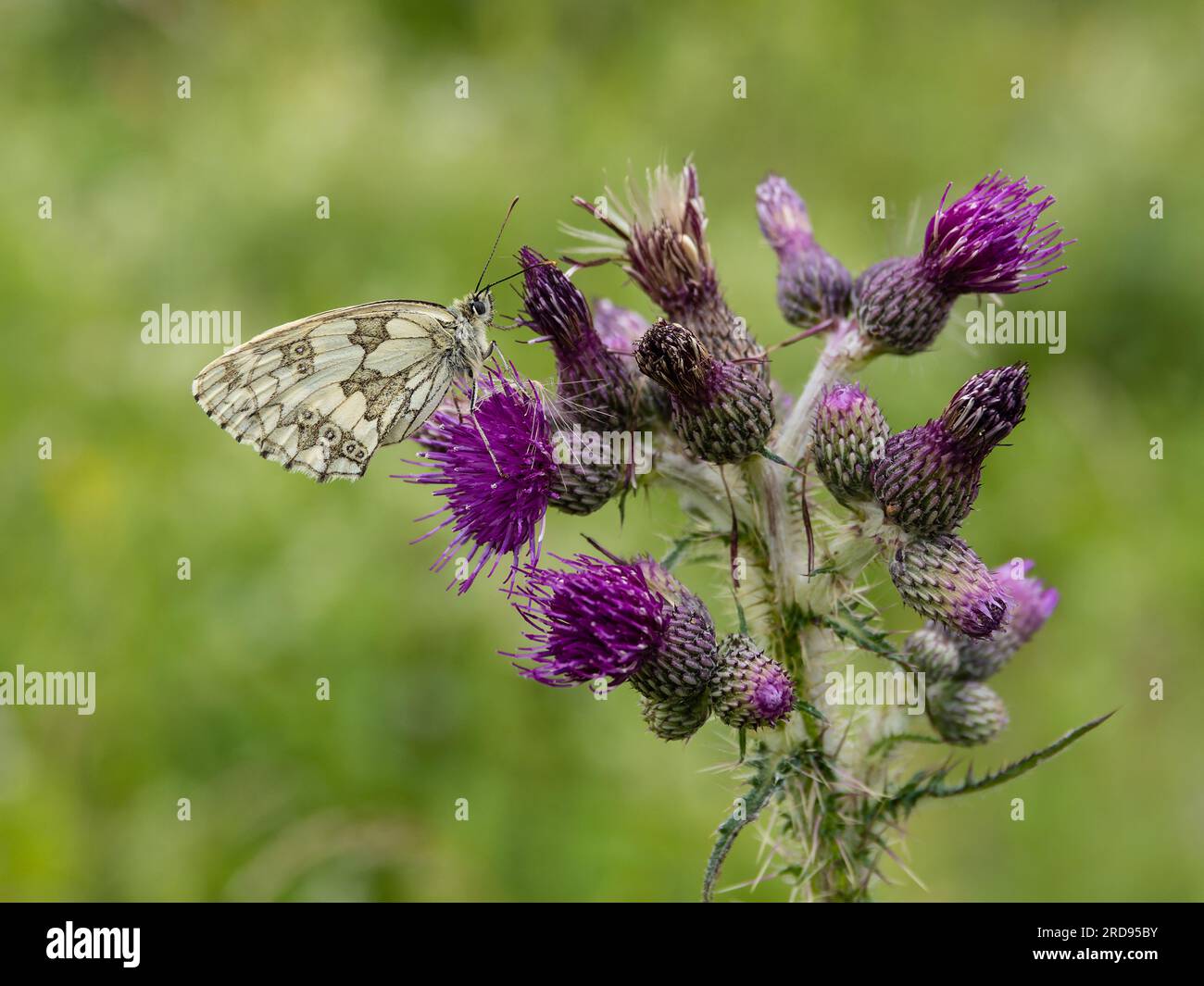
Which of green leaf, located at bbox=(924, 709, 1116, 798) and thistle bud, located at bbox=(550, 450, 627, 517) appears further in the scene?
thistle bud, located at bbox=(550, 450, 627, 517)

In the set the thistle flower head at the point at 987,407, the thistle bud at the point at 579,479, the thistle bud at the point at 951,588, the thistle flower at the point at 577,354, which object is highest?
the thistle flower at the point at 577,354

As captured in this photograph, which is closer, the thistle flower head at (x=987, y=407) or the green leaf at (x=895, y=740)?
the thistle flower head at (x=987, y=407)

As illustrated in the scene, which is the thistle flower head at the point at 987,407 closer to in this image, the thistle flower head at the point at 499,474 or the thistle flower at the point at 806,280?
the thistle flower at the point at 806,280

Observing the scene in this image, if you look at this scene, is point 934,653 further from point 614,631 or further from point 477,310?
point 477,310

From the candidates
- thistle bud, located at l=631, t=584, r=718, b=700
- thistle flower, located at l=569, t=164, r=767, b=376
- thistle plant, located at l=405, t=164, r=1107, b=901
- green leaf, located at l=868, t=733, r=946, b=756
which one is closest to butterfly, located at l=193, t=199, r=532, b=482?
thistle plant, located at l=405, t=164, r=1107, b=901

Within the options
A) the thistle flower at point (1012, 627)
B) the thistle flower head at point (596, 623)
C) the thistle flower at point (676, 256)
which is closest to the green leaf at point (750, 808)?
the thistle flower head at point (596, 623)

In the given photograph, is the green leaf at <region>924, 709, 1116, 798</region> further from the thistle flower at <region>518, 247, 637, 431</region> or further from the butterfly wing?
the butterfly wing

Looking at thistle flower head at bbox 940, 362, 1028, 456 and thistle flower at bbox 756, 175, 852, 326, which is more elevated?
thistle flower at bbox 756, 175, 852, 326
